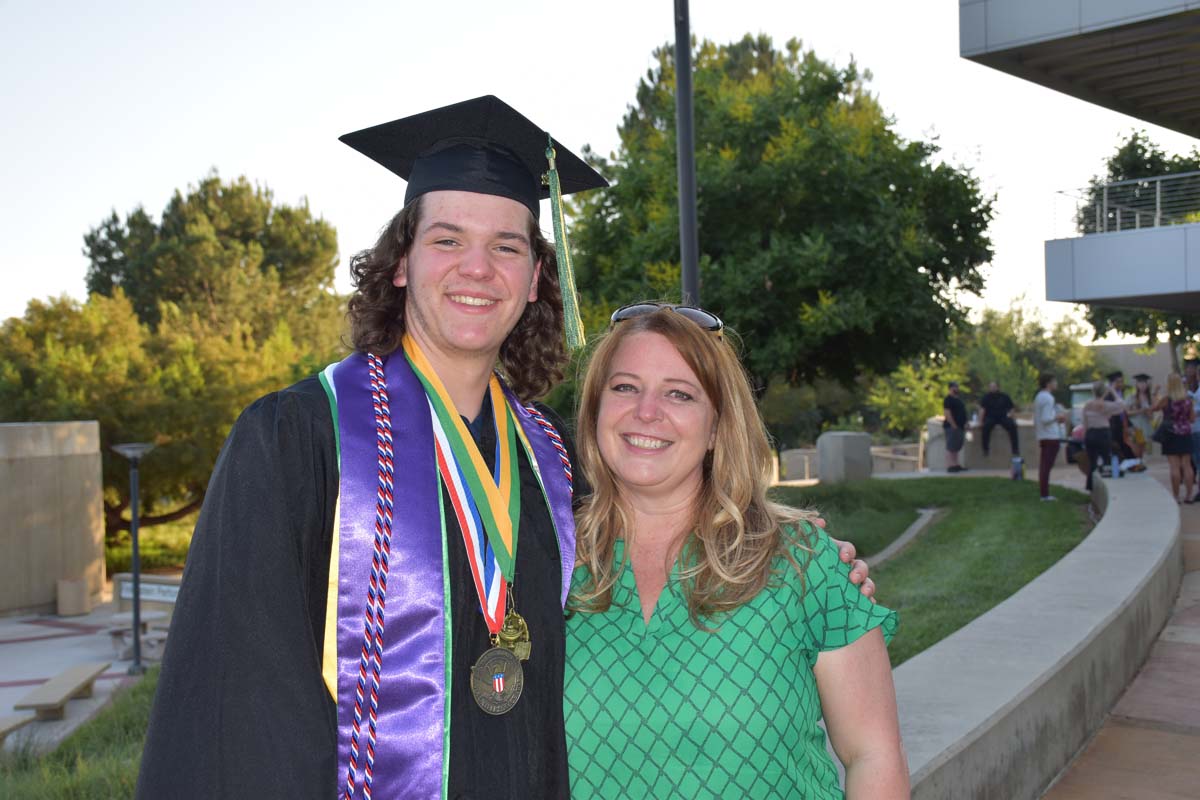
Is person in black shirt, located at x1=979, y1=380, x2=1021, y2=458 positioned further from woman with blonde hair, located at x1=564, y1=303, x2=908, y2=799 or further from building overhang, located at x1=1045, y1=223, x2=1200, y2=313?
woman with blonde hair, located at x1=564, y1=303, x2=908, y2=799

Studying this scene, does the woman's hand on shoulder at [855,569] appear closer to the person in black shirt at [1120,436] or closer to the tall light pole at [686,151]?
the tall light pole at [686,151]

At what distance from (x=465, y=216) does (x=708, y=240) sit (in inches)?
506

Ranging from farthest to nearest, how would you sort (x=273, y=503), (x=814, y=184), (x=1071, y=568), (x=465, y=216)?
(x=814, y=184)
(x=1071, y=568)
(x=465, y=216)
(x=273, y=503)

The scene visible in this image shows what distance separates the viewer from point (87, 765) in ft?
19.2

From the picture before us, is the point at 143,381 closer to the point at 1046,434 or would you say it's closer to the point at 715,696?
the point at 1046,434

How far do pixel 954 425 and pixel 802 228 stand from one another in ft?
24.1

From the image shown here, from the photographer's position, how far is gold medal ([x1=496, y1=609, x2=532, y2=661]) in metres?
1.94

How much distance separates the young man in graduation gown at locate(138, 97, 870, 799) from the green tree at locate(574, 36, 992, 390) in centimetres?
1150

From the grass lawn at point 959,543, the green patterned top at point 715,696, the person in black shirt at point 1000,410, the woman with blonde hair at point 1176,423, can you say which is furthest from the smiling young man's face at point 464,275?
the person in black shirt at point 1000,410

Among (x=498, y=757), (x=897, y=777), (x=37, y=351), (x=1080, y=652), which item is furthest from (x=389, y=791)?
(x=37, y=351)

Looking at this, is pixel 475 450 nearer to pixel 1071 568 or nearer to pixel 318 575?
pixel 318 575

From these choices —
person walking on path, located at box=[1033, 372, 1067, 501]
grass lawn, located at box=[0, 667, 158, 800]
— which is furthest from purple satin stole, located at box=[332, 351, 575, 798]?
person walking on path, located at box=[1033, 372, 1067, 501]

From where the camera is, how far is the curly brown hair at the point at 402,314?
7.24 feet

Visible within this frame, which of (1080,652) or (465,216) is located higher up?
(465,216)
